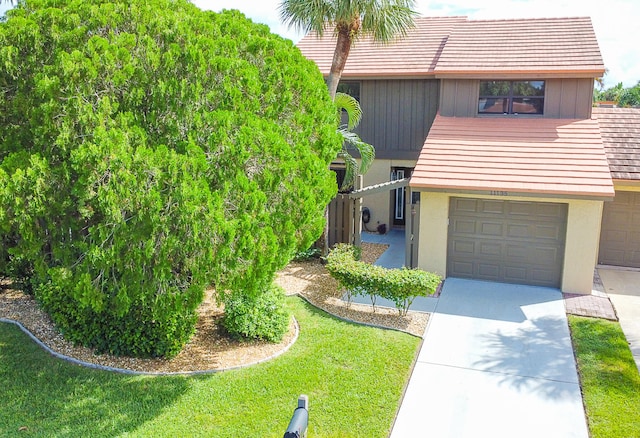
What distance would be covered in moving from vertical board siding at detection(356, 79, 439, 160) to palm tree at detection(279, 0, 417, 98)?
3403 mm

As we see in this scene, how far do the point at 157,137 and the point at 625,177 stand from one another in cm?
1158

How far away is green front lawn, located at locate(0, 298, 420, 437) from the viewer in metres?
7.08

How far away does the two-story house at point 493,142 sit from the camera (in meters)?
12.3

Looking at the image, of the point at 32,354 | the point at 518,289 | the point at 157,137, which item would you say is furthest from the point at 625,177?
the point at 32,354

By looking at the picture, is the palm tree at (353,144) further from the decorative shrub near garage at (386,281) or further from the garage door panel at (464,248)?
the decorative shrub near garage at (386,281)

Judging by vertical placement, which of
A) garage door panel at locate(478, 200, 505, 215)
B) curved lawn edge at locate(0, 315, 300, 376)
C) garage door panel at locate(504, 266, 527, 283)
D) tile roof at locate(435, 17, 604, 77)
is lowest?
curved lawn edge at locate(0, 315, 300, 376)

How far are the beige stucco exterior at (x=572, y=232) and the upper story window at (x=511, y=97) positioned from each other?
4.07m

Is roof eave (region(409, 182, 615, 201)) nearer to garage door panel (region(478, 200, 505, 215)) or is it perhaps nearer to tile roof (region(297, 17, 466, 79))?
Result: garage door panel (region(478, 200, 505, 215))

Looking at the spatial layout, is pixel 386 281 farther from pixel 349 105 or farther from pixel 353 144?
pixel 349 105

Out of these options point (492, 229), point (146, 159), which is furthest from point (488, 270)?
point (146, 159)

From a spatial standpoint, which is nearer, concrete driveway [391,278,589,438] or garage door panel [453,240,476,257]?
concrete driveway [391,278,589,438]

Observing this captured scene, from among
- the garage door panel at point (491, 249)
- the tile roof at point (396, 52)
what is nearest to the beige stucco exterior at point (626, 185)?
the garage door panel at point (491, 249)

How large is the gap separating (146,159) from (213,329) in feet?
13.9

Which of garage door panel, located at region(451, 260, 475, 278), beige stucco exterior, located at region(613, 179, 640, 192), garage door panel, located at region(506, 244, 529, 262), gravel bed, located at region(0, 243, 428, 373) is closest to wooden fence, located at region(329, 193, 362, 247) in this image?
gravel bed, located at region(0, 243, 428, 373)
